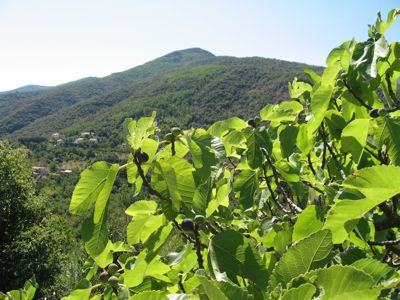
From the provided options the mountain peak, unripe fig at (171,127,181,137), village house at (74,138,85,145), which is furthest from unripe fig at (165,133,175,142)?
the mountain peak

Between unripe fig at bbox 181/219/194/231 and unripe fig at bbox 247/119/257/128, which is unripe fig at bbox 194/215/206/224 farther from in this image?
unripe fig at bbox 247/119/257/128

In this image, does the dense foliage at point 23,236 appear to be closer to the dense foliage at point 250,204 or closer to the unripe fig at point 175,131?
the dense foliage at point 250,204

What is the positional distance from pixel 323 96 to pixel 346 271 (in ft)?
2.48

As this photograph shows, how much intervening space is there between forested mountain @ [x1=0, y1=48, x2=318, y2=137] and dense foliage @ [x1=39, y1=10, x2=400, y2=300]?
64.8 m

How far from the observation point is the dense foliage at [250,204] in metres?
0.63

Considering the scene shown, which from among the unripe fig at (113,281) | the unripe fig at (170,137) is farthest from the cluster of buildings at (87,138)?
the unripe fig at (170,137)

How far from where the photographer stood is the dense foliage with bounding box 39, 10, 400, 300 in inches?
24.8

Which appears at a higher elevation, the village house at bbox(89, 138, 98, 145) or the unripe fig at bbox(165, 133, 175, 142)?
the unripe fig at bbox(165, 133, 175, 142)

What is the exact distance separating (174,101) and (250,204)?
8346 centimetres

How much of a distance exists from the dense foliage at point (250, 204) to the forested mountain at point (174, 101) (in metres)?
64.8

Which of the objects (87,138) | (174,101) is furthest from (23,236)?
(174,101)

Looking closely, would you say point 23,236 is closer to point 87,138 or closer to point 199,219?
A: point 199,219

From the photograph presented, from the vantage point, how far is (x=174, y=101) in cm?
8394

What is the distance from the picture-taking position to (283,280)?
0.68m
